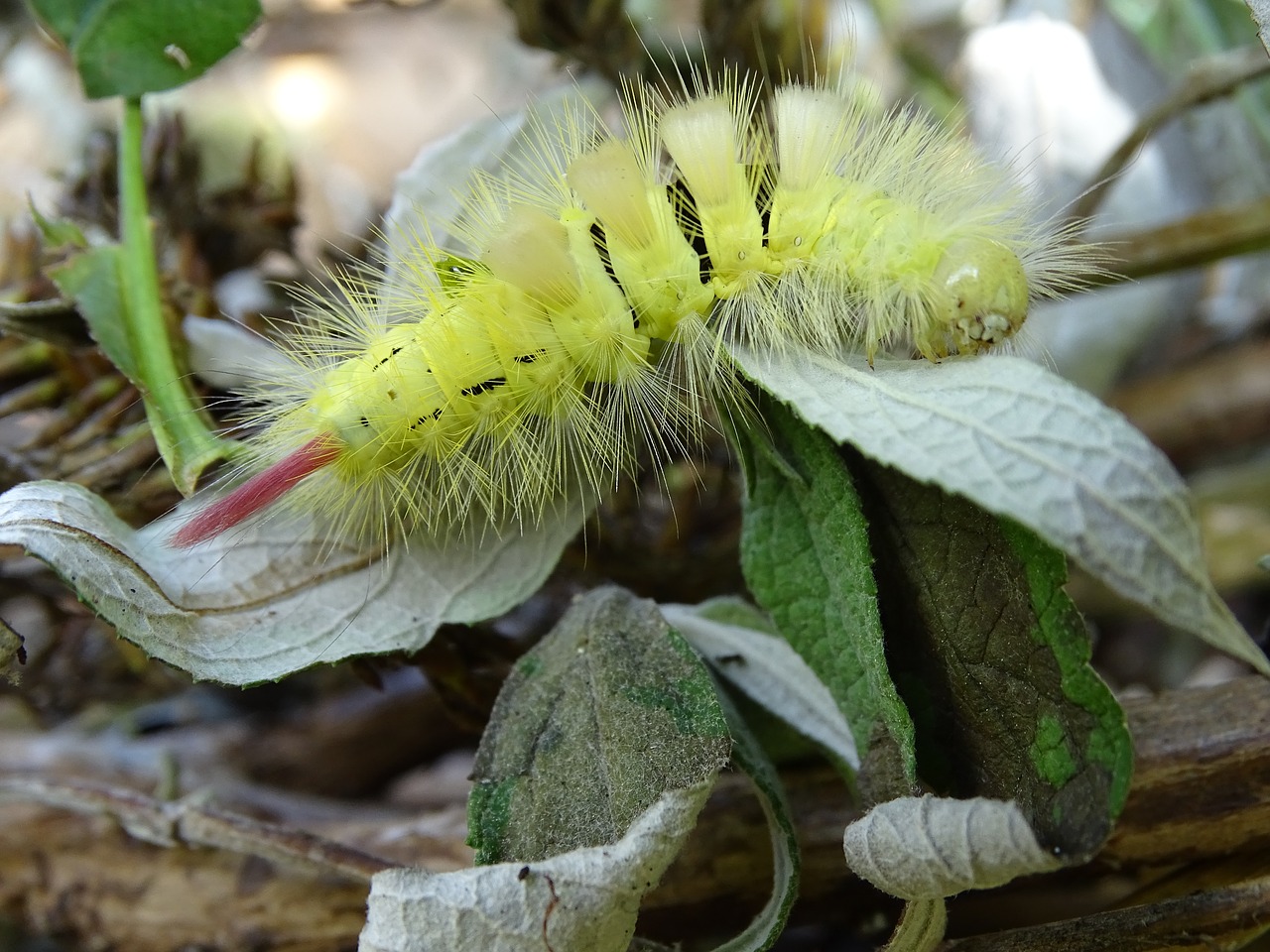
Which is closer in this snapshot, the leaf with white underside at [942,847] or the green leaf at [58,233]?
the leaf with white underside at [942,847]

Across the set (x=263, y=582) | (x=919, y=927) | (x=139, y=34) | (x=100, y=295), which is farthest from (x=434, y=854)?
(x=139, y=34)

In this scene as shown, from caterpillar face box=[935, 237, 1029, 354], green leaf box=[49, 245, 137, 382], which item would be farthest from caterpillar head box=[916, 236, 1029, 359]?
green leaf box=[49, 245, 137, 382]

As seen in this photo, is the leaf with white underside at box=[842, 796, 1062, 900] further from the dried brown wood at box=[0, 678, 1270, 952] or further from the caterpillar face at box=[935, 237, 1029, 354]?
the caterpillar face at box=[935, 237, 1029, 354]

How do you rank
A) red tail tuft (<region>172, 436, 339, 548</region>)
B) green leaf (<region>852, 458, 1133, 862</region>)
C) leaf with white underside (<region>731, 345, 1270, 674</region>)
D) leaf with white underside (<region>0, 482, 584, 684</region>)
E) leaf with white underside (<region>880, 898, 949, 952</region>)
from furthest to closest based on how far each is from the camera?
red tail tuft (<region>172, 436, 339, 548</region>) < leaf with white underside (<region>0, 482, 584, 684</region>) < leaf with white underside (<region>880, 898, 949, 952</region>) < green leaf (<region>852, 458, 1133, 862</region>) < leaf with white underside (<region>731, 345, 1270, 674</region>)

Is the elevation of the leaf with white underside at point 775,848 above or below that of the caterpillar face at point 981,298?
below

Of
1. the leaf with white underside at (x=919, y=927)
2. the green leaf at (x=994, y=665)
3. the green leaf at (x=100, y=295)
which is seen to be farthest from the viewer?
the green leaf at (x=100, y=295)

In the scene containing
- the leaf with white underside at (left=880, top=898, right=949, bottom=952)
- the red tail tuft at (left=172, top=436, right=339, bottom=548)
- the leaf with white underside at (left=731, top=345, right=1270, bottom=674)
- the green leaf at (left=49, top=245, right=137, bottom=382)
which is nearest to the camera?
the leaf with white underside at (left=731, top=345, right=1270, bottom=674)

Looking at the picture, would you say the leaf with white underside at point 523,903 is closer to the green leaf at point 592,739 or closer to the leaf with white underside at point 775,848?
the green leaf at point 592,739

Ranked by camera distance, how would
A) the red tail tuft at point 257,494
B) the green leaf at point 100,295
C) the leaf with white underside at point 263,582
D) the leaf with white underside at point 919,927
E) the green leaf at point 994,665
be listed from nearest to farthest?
the green leaf at point 994,665
the leaf with white underside at point 919,927
the leaf with white underside at point 263,582
the red tail tuft at point 257,494
the green leaf at point 100,295

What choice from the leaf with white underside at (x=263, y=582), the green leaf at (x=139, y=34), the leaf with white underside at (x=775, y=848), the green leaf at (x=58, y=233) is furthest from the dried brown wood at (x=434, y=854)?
the green leaf at (x=139, y=34)
